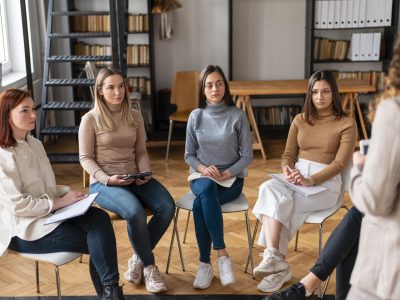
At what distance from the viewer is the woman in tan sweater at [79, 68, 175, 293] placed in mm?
3209

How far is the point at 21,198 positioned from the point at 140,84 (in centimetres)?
389

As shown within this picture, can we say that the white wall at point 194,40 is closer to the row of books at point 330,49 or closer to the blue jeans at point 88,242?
the row of books at point 330,49

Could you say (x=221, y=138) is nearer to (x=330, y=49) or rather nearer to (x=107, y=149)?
(x=107, y=149)

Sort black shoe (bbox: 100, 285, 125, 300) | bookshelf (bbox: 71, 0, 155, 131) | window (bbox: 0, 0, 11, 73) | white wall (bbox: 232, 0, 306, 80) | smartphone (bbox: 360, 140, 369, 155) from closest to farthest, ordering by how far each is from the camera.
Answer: smartphone (bbox: 360, 140, 369, 155) < black shoe (bbox: 100, 285, 125, 300) < window (bbox: 0, 0, 11, 73) < bookshelf (bbox: 71, 0, 155, 131) < white wall (bbox: 232, 0, 306, 80)

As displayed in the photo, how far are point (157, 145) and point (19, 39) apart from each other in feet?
5.65

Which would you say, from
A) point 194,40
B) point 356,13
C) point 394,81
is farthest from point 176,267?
point 356,13

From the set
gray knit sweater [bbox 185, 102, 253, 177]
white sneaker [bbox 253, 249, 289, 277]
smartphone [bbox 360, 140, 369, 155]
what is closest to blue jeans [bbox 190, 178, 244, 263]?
gray knit sweater [bbox 185, 102, 253, 177]

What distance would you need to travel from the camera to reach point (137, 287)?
331 centimetres

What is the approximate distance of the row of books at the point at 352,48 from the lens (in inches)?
247

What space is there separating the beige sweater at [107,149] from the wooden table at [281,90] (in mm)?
2352

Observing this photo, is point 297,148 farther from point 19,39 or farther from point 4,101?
point 19,39

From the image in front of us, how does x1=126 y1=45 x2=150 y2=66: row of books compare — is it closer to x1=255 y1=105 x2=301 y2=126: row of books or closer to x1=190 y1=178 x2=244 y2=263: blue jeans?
x1=255 y1=105 x2=301 y2=126: row of books

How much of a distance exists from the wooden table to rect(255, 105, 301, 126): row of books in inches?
21.7

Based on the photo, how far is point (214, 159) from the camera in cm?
347
